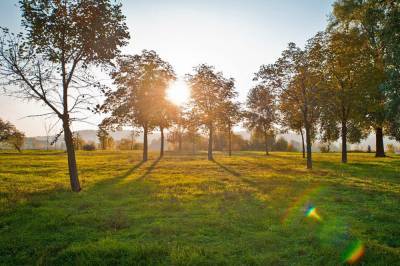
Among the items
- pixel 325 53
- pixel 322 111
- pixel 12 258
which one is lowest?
pixel 12 258

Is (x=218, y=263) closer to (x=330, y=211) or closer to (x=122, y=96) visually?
(x=330, y=211)

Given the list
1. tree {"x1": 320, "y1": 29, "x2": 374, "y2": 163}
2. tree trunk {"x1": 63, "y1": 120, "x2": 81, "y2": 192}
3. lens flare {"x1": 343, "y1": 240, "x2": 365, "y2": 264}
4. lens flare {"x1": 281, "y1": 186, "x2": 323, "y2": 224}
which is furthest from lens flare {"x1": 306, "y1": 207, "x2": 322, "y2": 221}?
tree {"x1": 320, "y1": 29, "x2": 374, "y2": 163}

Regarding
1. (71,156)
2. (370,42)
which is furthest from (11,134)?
(370,42)

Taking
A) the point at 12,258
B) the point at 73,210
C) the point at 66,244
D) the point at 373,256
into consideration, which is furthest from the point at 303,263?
the point at 73,210

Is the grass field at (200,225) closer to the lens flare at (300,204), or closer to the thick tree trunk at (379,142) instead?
the lens flare at (300,204)

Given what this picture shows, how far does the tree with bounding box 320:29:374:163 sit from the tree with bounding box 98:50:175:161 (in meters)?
24.0

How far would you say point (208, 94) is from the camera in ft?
170

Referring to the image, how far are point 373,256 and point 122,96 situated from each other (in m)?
40.2

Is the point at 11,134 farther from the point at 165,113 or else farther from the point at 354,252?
the point at 354,252

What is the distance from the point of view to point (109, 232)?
11055mm

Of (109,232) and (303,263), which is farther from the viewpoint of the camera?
(109,232)

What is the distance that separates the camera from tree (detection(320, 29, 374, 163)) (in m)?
32.9

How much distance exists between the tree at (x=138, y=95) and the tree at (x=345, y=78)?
2398 cm

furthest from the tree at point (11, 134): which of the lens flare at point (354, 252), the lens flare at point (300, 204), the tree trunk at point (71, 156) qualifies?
the lens flare at point (354, 252)
